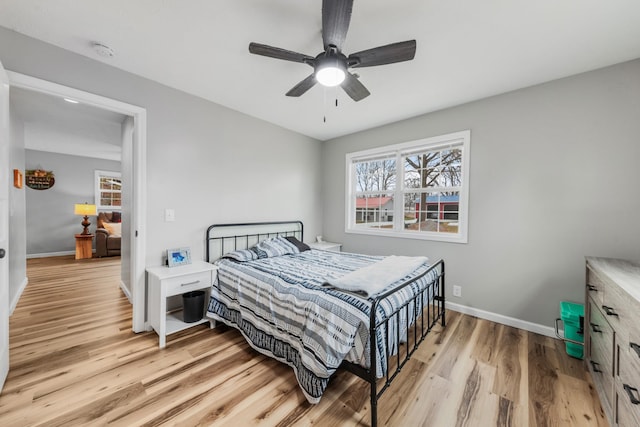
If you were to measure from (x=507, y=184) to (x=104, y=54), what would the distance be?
3999 mm

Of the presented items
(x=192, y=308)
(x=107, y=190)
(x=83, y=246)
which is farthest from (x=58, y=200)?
(x=192, y=308)

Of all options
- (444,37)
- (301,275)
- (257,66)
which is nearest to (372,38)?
(444,37)

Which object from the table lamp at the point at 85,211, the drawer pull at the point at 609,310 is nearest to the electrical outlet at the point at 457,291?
→ the drawer pull at the point at 609,310

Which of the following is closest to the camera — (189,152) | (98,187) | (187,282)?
(187,282)

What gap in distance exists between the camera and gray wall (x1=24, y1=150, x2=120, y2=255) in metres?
5.63

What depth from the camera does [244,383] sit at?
69.4 inches

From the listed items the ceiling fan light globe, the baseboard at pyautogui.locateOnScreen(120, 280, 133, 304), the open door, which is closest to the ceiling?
the ceiling fan light globe

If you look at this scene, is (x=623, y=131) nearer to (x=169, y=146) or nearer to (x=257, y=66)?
(x=257, y=66)

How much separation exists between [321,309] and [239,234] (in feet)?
6.51

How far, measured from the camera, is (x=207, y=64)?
86.5 inches

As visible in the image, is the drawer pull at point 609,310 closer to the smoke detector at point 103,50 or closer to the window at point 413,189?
the window at point 413,189

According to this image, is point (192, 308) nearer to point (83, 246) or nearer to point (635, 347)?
point (635, 347)

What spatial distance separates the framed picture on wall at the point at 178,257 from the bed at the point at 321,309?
0.88 feet

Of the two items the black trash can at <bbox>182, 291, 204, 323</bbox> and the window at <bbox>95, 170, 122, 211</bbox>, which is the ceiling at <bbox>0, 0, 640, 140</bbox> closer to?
the black trash can at <bbox>182, 291, 204, 323</bbox>
